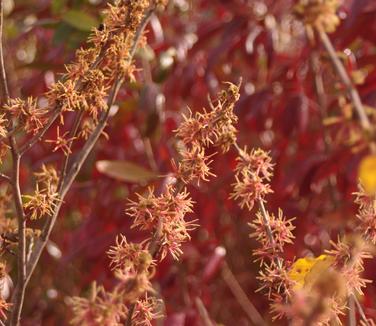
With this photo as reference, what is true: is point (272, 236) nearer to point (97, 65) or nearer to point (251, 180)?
point (251, 180)

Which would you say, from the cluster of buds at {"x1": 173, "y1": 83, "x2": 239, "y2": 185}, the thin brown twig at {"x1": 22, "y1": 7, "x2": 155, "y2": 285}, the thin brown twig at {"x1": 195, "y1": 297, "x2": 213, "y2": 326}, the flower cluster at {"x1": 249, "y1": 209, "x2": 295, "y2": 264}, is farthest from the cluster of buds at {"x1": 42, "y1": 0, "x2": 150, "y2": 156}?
the thin brown twig at {"x1": 195, "y1": 297, "x2": 213, "y2": 326}

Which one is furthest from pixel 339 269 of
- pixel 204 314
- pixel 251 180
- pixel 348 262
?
pixel 204 314

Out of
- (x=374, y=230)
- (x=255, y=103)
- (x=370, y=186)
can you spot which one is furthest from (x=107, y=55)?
(x=255, y=103)

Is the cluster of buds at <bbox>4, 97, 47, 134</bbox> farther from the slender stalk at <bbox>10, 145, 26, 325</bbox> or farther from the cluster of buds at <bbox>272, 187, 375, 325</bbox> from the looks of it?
the cluster of buds at <bbox>272, 187, 375, 325</bbox>

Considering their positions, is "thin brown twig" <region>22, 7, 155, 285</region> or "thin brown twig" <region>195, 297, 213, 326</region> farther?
"thin brown twig" <region>195, 297, 213, 326</region>

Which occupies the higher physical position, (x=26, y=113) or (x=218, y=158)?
(x=26, y=113)

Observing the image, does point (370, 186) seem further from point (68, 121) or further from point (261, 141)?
point (261, 141)

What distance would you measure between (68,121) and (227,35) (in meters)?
0.47

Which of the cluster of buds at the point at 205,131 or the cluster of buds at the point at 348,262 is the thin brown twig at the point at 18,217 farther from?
the cluster of buds at the point at 348,262

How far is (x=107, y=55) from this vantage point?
0.94 meters

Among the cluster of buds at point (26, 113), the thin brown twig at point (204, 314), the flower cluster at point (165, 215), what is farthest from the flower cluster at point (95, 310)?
the thin brown twig at point (204, 314)

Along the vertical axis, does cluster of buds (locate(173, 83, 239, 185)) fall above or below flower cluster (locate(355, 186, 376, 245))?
above

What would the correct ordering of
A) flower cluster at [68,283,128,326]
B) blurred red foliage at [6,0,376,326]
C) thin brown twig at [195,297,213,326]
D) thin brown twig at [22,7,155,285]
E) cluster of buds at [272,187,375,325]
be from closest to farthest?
flower cluster at [68,283,128,326] < cluster of buds at [272,187,375,325] < thin brown twig at [22,7,155,285] < thin brown twig at [195,297,213,326] < blurred red foliage at [6,0,376,326]

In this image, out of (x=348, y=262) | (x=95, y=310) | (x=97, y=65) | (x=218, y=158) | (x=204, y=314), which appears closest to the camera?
(x=95, y=310)
